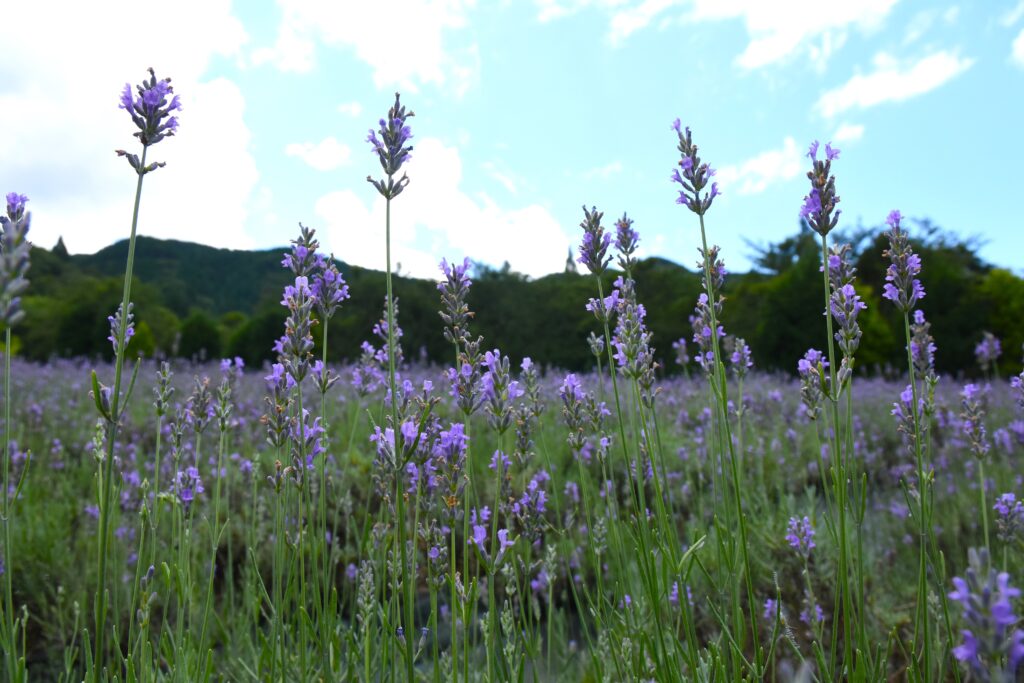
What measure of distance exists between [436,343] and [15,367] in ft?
28.2

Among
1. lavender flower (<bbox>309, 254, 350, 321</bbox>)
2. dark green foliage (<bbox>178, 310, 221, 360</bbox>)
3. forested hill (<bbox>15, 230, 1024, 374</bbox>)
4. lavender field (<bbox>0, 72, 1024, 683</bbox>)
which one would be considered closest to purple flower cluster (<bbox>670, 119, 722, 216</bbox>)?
lavender field (<bbox>0, 72, 1024, 683</bbox>)

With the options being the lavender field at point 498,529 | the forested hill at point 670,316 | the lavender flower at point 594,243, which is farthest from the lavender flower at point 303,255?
the forested hill at point 670,316

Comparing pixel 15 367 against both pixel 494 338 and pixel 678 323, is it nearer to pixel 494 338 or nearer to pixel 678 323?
pixel 494 338

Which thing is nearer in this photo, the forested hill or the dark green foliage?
the forested hill

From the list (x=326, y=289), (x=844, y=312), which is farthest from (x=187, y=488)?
(x=844, y=312)

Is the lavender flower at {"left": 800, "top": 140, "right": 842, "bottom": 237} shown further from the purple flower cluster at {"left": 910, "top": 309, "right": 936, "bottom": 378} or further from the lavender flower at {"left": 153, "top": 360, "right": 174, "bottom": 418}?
the lavender flower at {"left": 153, "top": 360, "right": 174, "bottom": 418}

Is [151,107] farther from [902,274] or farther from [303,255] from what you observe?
[902,274]

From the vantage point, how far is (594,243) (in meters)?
1.90

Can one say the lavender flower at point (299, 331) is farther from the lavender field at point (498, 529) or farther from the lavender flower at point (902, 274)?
the lavender flower at point (902, 274)

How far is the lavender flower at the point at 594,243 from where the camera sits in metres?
1.89

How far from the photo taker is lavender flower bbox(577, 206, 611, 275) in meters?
1.89

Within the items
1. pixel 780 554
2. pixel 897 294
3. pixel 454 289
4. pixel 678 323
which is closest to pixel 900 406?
pixel 897 294

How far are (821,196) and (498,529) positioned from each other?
1.81m

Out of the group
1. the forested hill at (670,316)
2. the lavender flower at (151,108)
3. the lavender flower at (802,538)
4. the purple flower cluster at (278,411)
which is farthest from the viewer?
the forested hill at (670,316)
